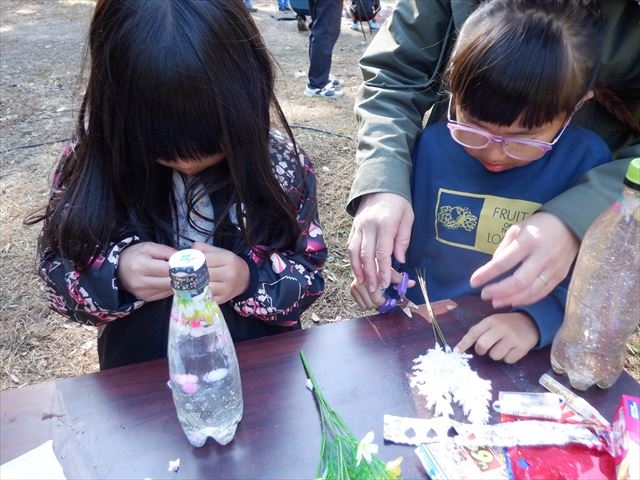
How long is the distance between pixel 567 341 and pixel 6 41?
827 centimetres

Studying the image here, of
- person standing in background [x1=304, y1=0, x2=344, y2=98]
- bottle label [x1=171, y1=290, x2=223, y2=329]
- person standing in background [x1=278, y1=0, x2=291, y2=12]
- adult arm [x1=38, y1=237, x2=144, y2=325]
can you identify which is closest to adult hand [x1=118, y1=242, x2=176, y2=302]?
adult arm [x1=38, y1=237, x2=144, y2=325]

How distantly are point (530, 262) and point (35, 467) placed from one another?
882 mm

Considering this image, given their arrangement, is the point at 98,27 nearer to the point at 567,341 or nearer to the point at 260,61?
the point at 260,61

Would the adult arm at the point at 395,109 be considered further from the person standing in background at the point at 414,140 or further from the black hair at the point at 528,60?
the black hair at the point at 528,60

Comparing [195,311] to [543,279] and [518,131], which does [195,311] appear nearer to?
[543,279]

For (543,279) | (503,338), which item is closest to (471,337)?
(503,338)

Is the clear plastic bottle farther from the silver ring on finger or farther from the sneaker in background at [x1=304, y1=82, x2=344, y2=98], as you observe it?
the sneaker in background at [x1=304, y1=82, x2=344, y2=98]

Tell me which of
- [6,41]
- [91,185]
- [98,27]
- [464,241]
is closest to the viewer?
[98,27]

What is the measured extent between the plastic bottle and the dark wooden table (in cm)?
4

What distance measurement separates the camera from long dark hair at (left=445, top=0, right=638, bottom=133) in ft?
3.57

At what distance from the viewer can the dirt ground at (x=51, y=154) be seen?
7.85ft

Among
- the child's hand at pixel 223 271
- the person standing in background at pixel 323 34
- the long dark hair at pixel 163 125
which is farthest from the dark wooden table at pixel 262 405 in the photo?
the person standing in background at pixel 323 34

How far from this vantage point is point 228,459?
82cm

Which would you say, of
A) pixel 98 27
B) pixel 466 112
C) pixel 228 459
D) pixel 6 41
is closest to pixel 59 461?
pixel 228 459
